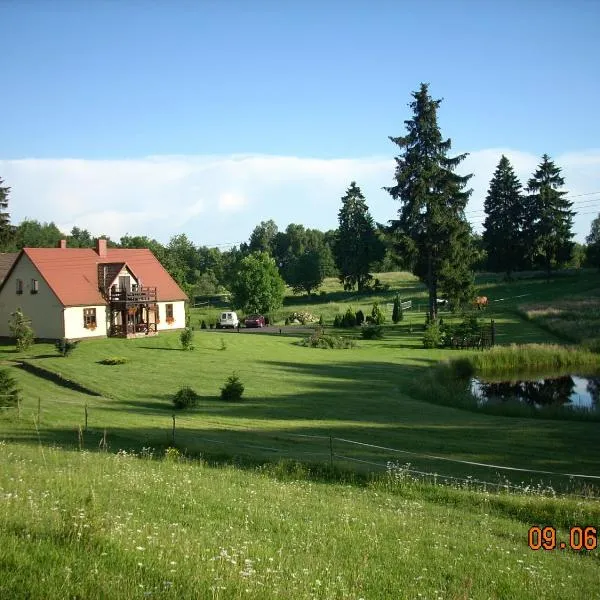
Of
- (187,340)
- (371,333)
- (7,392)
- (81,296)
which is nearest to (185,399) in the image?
(7,392)

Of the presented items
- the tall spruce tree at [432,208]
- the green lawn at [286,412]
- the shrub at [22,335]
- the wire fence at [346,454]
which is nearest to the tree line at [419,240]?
the tall spruce tree at [432,208]

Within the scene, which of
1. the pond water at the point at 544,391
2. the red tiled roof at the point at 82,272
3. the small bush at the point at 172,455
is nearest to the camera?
the small bush at the point at 172,455

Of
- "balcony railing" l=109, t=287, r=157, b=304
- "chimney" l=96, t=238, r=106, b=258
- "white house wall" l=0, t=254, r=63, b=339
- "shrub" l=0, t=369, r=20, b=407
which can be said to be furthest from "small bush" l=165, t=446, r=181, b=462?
"chimney" l=96, t=238, r=106, b=258

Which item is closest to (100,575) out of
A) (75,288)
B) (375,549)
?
(375,549)

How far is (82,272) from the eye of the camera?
56.4m

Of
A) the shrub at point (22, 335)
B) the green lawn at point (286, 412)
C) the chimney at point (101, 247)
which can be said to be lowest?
the green lawn at point (286, 412)

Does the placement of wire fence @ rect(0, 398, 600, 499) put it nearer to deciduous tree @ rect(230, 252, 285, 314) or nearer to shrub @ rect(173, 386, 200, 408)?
shrub @ rect(173, 386, 200, 408)

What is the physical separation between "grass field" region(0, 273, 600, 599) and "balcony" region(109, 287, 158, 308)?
67.9ft

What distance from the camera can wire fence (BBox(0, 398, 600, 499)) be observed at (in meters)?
15.6

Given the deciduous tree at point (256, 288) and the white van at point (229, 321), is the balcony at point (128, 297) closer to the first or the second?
A: the white van at point (229, 321)

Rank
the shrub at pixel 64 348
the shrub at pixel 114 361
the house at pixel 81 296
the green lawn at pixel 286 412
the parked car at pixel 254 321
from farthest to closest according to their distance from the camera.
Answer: the parked car at pixel 254 321 < the house at pixel 81 296 < the shrub at pixel 64 348 < the shrub at pixel 114 361 < the green lawn at pixel 286 412

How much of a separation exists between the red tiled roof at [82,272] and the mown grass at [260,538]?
40.9 m

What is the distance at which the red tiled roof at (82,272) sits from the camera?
175 feet
